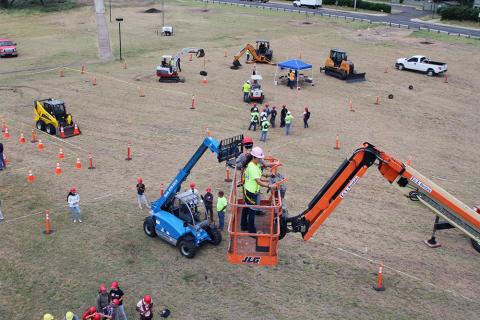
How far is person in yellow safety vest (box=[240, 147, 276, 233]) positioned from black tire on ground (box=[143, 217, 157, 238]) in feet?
15.5

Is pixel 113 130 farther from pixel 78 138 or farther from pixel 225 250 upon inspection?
pixel 225 250

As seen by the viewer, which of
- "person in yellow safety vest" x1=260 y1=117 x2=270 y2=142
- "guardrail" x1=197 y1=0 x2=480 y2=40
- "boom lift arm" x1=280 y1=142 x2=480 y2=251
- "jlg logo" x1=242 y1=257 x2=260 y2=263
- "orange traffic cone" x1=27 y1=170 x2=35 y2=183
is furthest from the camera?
"guardrail" x1=197 y1=0 x2=480 y2=40

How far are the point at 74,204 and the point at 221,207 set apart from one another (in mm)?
5529

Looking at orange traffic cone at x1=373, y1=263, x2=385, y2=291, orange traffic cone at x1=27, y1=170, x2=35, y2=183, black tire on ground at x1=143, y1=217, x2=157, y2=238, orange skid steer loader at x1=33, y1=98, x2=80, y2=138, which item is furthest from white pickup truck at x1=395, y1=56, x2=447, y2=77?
orange traffic cone at x1=27, y1=170, x2=35, y2=183

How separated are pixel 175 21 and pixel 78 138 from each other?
42387mm

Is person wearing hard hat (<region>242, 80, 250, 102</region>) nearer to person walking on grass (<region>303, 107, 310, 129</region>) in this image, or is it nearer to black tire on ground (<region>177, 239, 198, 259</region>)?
person walking on grass (<region>303, 107, 310, 129</region>)

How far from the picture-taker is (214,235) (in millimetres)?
16328

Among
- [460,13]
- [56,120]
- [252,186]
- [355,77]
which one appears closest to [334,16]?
[460,13]

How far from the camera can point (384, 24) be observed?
6500 cm

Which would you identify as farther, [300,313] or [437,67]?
[437,67]

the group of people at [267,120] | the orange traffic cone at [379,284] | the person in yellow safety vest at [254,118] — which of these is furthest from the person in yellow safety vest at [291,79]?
the orange traffic cone at [379,284]

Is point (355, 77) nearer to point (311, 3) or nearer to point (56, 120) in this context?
point (56, 120)

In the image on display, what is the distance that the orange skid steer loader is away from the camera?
26.0 metres

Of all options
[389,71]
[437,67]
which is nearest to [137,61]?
[389,71]
